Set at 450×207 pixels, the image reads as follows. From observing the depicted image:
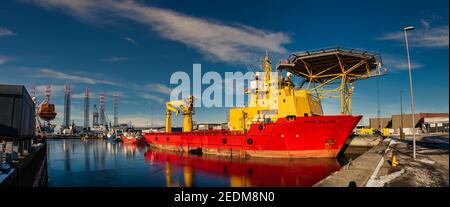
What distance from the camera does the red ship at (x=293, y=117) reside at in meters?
32.3

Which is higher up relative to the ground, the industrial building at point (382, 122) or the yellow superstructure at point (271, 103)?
the yellow superstructure at point (271, 103)

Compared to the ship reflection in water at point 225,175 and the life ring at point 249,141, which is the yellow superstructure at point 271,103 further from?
the ship reflection in water at point 225,175

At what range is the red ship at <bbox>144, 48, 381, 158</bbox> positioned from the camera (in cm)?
3231

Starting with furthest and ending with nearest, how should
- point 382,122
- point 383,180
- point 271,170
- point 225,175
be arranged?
point 382,122 → point 271,170 → point 225,175 → point 383,180

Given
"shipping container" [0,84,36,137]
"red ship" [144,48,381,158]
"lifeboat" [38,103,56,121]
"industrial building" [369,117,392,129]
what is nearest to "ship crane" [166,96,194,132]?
"red ship" [144,48,381,158]

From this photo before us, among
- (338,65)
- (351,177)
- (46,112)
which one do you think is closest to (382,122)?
(338,65)

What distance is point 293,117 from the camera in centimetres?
3189

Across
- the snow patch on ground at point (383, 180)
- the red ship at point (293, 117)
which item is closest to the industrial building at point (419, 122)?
the red ship at point (293, 117)

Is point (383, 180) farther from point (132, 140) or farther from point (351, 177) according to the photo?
point (132, 140)

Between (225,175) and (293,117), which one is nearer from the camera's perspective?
(225,175)

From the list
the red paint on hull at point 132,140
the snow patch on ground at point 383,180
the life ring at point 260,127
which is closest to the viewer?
the snow patch on ground at point 383,180

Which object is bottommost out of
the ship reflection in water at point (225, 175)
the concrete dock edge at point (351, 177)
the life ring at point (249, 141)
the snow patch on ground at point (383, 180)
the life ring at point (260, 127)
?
the ship reflection in water at point (225, 175)

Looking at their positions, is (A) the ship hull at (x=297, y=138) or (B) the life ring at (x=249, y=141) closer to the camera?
(A) the ship hull at (x=297, y=138)

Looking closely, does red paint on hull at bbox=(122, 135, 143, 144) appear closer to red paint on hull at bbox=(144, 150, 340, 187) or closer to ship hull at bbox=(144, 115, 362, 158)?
ship hull at bbox=(144, 115, 362, 158)
